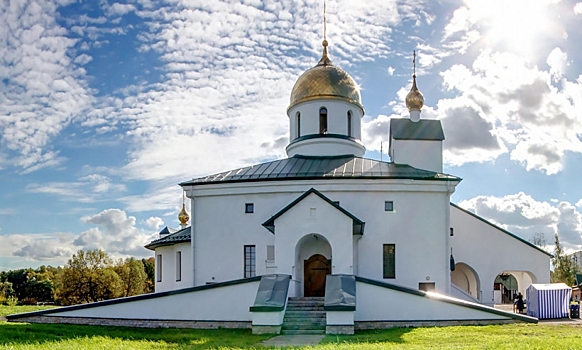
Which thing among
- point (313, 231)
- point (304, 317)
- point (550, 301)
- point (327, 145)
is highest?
point (327, 145)

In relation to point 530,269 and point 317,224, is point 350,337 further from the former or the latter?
point 530,269

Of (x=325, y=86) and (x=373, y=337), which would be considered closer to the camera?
(x=373, y=337)

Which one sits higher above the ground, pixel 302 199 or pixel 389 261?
pixel 302 199

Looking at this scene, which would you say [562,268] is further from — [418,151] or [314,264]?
[314,264]

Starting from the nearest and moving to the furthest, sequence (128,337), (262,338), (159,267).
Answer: (128,337) < (262,338) < (159,267)

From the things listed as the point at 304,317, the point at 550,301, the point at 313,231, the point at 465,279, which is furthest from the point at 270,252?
the point at 465,279

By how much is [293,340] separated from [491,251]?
55.7 feet

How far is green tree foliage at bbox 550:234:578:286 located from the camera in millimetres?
51531

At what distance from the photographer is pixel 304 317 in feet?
59.4

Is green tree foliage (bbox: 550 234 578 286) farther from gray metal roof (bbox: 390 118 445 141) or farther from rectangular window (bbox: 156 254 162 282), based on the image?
rectangular window (bbox: 156 254 162 282)

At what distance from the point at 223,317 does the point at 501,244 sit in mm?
16300

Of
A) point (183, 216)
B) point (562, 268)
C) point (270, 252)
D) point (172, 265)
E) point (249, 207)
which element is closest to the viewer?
point (270, 252)

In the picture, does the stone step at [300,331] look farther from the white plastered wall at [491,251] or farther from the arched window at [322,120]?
the white plastered wall at [491,251]

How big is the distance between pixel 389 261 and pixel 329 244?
9.35 feet
